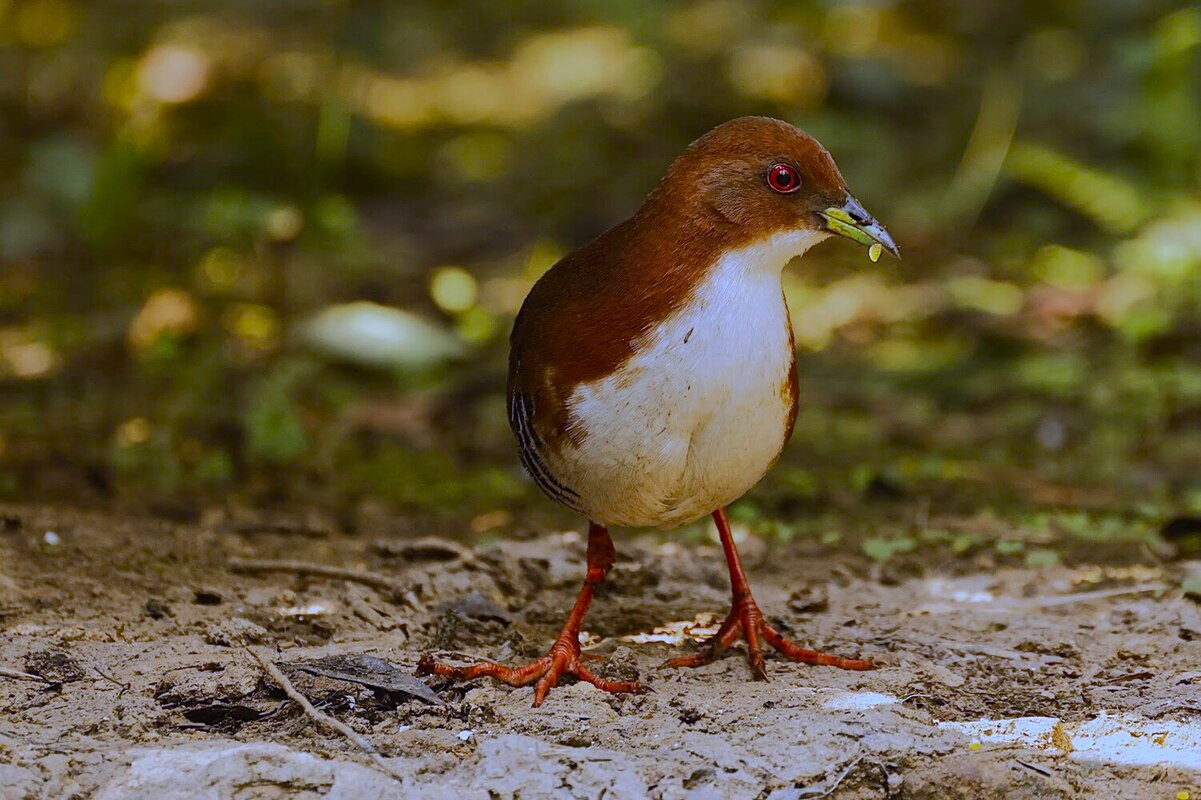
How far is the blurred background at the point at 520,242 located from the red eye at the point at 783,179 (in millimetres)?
1906

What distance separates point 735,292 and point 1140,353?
160 inches

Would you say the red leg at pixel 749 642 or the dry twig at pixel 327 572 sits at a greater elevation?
the dry twig at pixel 327 572

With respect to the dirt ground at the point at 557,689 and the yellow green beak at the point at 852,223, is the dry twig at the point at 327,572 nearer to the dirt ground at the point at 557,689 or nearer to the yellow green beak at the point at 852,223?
the dirt ground at the point at 557,689

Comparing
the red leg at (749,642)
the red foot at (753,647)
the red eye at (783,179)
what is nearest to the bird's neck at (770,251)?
the red eye at (783,179)

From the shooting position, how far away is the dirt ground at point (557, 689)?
10.1ft

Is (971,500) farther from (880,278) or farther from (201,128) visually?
(201,128)

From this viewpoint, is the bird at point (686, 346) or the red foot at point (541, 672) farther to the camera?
the red foot at point (541, 672)

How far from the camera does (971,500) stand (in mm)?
5656

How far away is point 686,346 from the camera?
3.46 meters

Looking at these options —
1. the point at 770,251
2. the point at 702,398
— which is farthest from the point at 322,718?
the point at 770,251

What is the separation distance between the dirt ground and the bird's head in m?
1.12

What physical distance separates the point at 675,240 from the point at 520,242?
17.4 feet

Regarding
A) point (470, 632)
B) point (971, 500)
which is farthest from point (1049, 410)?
point (470, 632)

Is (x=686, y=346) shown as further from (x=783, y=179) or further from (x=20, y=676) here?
(x=20, y=676)
